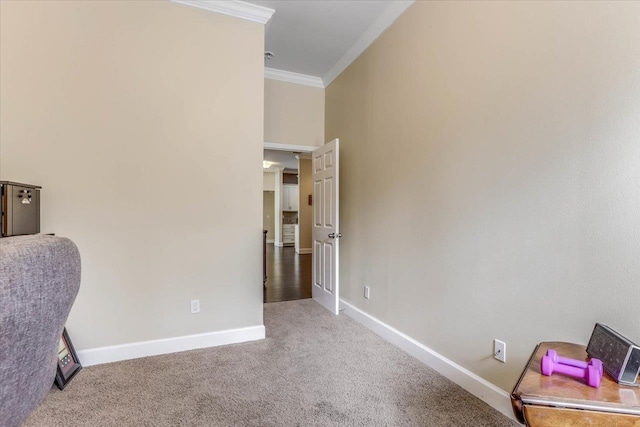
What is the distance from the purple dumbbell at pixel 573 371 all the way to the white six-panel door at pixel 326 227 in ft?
8.06

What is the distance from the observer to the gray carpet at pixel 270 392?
5.59ft

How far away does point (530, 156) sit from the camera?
5.35 ft

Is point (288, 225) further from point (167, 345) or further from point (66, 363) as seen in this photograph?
point (66, 363)

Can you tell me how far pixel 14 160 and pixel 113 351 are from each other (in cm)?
153

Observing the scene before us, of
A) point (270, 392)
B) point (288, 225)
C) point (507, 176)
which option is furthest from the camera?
point (288, 225)

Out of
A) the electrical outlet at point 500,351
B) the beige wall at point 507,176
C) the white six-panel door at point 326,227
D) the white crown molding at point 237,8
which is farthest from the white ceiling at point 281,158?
the electrical outlet at point 500,351

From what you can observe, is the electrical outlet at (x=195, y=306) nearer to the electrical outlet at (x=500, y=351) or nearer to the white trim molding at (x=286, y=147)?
the white trim molding at (x=286, y=147)

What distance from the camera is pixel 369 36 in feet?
10.1

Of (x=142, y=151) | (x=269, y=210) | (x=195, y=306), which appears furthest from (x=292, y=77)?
(x=269, y=210)

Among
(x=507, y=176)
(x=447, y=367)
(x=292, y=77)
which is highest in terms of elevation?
(x=292, y=77)

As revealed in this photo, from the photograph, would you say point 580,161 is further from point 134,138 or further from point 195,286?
point 134,138

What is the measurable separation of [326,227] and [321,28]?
2.11 meters

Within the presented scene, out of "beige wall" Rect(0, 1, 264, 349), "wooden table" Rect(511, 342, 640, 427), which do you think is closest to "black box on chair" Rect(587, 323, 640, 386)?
"wooden table" Rect(511, 342, 640, 427)

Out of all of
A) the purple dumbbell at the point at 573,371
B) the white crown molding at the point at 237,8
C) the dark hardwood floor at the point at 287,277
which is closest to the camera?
the purple dumbbell at the point at 573,371
